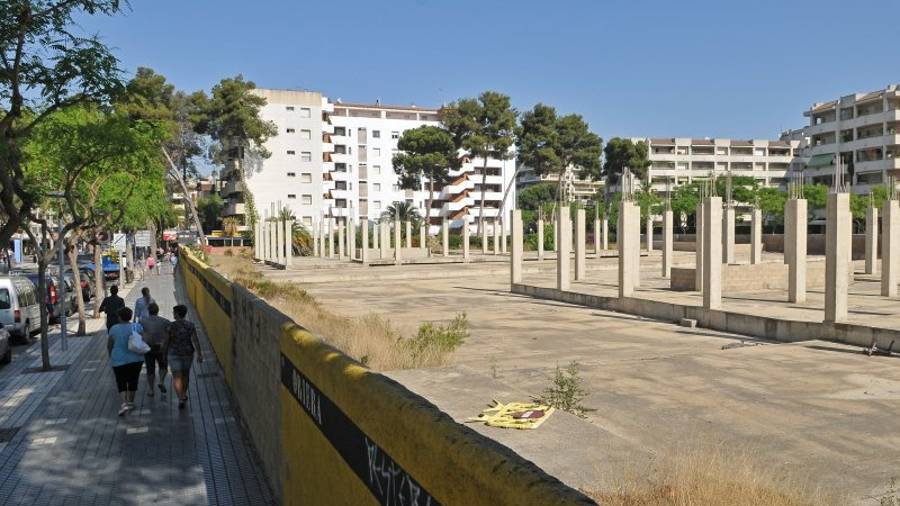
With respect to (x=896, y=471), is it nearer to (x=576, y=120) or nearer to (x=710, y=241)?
(x=710, y=241)

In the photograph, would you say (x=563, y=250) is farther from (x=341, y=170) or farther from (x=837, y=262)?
(x=341, y=170)

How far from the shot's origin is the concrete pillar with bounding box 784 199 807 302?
19469mm

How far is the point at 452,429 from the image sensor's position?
2580 millimetres

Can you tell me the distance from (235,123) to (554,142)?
1256 inches

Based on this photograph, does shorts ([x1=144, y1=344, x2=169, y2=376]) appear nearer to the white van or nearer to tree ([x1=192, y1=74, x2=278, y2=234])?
the white van

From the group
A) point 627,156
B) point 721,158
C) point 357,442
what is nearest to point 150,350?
point 357,442

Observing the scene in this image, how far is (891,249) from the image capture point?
21.2 meters

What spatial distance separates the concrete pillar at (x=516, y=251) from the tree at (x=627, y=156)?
61396mm

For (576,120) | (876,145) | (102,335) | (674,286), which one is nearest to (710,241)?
(674,286)

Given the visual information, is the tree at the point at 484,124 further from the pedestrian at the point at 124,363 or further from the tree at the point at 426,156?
the pedestrian at the point at 124,363

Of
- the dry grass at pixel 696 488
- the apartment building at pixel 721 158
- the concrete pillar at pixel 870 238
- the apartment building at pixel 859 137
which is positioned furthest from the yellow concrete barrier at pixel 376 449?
the apartment building at pixel 721 158

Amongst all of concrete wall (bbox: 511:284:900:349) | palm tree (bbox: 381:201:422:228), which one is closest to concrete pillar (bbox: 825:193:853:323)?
concrete wall (bbox: 511:284:900:349)

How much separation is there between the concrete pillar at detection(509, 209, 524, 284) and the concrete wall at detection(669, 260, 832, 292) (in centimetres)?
590

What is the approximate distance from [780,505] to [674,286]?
21928mm
